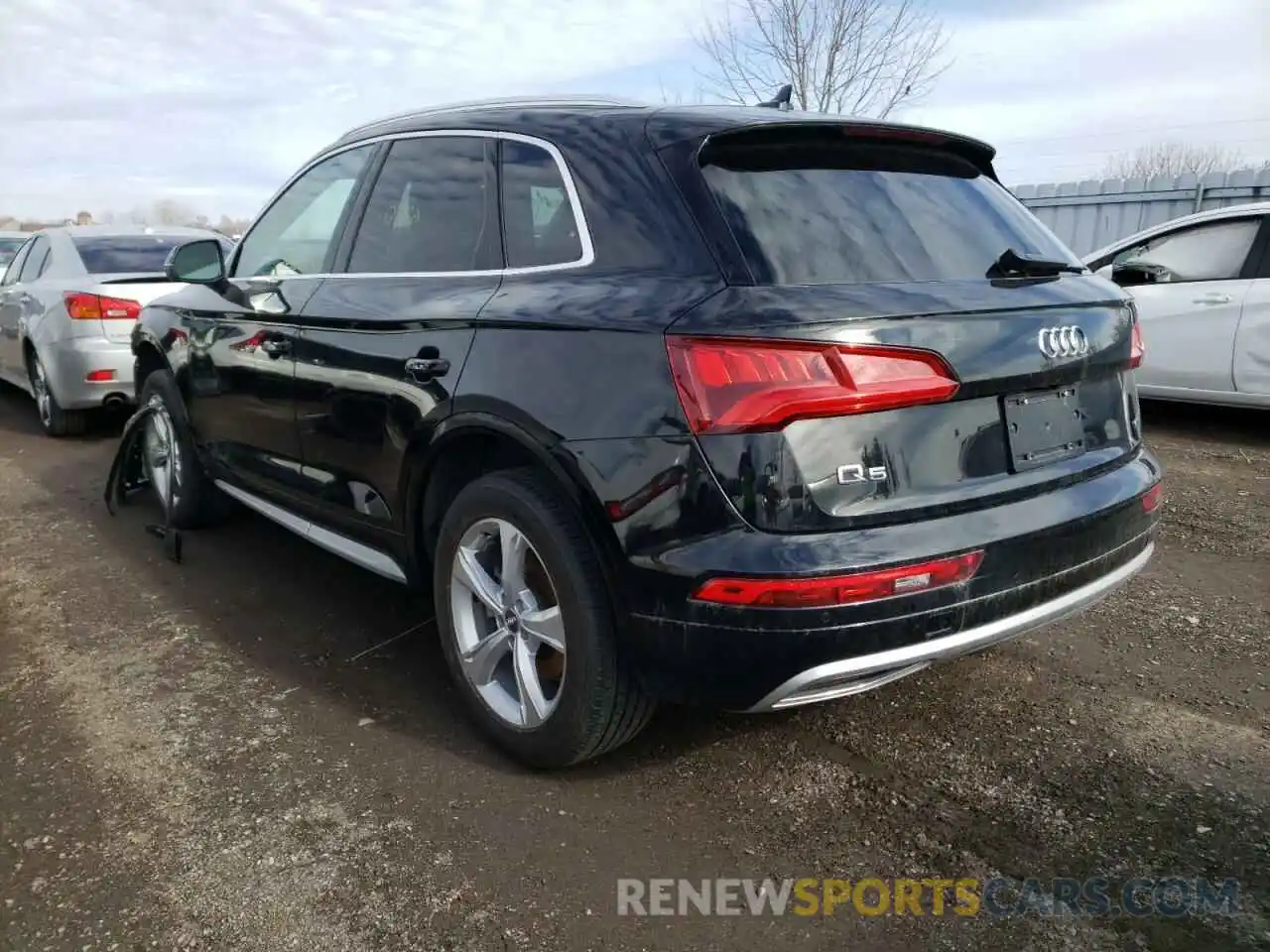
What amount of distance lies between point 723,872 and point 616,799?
1.36ft

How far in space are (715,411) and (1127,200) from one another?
12282 millimetres

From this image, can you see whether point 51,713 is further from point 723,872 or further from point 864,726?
point 864,726

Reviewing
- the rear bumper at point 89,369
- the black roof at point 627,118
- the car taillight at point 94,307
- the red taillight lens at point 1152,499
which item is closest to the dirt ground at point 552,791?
the red taillight lens at point 1152,499

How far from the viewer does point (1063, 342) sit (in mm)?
2510

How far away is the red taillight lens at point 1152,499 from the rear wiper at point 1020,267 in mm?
662

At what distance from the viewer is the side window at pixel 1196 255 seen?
262 inches

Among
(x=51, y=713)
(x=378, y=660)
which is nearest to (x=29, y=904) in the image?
(x=51, y=713)

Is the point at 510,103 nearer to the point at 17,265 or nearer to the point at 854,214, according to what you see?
the point at 854,214

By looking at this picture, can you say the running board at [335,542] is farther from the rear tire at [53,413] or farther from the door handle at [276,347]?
the rear tire at [53,413]

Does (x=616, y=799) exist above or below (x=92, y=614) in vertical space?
below

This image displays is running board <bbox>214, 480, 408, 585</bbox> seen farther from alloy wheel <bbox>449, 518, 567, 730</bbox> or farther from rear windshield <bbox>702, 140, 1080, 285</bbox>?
rear windshield <bbox>702, 140, 1080, 285</bbox>

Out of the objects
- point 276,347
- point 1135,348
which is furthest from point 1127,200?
point 276,347

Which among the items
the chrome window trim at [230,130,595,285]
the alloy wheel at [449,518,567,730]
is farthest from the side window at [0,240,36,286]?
the alloy wheel at [449,518,567,730]

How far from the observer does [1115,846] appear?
238 centimetres
